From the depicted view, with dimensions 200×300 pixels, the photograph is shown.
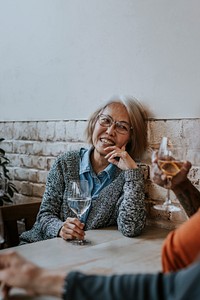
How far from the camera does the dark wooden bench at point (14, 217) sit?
2061 mm

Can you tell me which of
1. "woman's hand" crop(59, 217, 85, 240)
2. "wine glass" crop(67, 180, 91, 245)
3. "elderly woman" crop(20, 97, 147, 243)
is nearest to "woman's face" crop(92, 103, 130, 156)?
"elderly woman" crop(20, 97, 147, 243)

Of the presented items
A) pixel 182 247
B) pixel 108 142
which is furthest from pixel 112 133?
pixel 182 247

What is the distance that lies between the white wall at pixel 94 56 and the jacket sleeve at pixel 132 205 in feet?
0.99

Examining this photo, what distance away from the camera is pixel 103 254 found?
133 cm

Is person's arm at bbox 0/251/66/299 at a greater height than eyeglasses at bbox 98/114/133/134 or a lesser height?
lesser

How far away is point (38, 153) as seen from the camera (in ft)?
8.27

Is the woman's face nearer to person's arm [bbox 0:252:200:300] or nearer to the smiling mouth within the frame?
the smiling mouth

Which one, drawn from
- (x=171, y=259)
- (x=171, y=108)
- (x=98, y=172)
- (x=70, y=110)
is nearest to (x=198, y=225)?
(x=171, y=259)

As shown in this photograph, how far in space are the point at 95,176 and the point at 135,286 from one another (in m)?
1.14

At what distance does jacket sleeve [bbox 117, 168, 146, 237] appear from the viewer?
165 centimetres

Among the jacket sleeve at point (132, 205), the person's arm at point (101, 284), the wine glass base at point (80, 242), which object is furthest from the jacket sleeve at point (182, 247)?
the jacket sleeve at point (132, 205)

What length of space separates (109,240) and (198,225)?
0.69 metres

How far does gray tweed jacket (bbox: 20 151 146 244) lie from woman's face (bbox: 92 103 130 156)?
0.42 feet

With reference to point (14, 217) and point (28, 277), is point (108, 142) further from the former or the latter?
point (28, 277)
